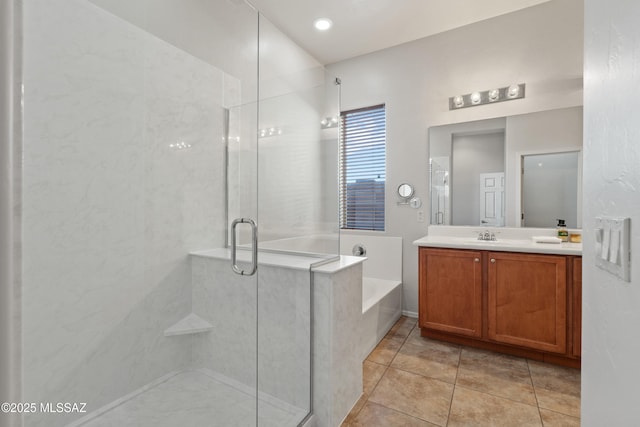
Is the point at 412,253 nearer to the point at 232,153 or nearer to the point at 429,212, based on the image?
the point at 429,212

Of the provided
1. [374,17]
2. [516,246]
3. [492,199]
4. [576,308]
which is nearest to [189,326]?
[516,246]

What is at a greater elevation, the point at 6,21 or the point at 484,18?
the point at 484,18

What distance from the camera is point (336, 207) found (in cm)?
204

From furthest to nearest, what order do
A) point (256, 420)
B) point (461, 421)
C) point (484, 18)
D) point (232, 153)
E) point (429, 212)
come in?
point (429, 212) < point (484, 18) < point (232, 153) < point (461, 421) < point (256, 420)

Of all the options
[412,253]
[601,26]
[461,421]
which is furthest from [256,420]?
[412,253]

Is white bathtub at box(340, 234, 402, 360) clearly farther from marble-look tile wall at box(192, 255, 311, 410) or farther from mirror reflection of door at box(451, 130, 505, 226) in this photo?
marble-look tile wall at box(192, 255, 311, 410)

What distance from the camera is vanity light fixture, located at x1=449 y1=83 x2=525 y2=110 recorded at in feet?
8.54

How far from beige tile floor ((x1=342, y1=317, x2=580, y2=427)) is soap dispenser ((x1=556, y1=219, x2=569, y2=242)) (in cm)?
100

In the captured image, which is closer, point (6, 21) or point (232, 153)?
point (6, 21)

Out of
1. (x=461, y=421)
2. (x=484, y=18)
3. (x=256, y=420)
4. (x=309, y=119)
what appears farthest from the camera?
(x=484, y=18)

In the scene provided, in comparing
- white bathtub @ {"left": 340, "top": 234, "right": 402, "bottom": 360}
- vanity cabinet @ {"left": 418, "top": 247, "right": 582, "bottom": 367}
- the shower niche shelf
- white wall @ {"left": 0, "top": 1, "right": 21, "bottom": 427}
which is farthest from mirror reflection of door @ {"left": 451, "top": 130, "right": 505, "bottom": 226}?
white wall @ {"left": 0, "top": 1, "right": 21, "bottom": 427}

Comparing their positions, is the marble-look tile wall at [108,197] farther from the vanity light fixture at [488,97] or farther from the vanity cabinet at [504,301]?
the vanity light fixture at [488,97]

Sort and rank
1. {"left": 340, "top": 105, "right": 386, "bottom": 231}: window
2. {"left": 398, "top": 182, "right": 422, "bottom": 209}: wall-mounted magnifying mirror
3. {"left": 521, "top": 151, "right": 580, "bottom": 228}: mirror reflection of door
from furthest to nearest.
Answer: {"left": 340, "top": 105, "right": 386, "bottom": 231}: window
{"left": 398, "top": 182, "right": 422, "bottom": 209}: wall-mounted magnifying mirror
{"left": 521, "top": 151, "right": 580, "bottom": 228}: mirror reflection of door

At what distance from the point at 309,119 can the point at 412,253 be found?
193 cm
